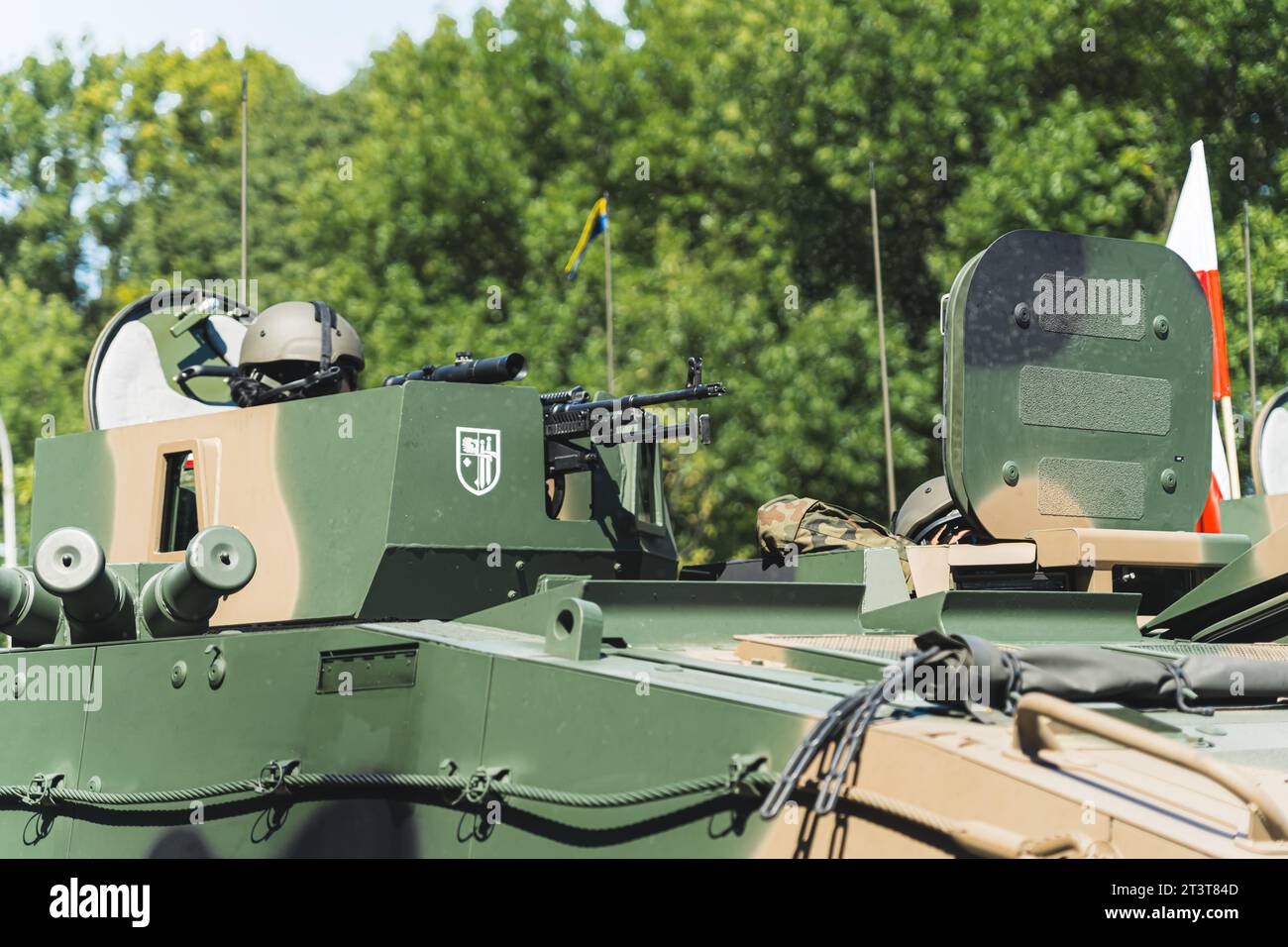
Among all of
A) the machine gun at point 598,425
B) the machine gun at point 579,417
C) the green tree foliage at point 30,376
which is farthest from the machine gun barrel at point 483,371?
the green tree foliage at point 30,376

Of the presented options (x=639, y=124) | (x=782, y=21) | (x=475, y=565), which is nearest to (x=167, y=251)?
(x=639, y=124)

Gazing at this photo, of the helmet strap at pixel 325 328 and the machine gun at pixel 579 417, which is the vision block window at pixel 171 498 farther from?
the machine gun at pixel 579 417

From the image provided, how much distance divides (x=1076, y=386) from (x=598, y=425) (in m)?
1.77

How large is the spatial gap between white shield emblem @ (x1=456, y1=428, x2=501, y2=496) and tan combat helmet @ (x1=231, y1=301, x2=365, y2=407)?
47.9 inches

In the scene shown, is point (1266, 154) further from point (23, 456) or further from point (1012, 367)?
point (23, 456)

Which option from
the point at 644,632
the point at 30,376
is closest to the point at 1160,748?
the point at 644,632

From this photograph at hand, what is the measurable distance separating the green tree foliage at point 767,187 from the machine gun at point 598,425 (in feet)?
32.6

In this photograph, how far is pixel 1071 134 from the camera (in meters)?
16.9

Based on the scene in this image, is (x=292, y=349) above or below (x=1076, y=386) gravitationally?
above

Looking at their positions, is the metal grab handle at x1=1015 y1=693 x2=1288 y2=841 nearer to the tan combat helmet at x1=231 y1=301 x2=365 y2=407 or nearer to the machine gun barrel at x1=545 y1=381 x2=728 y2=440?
the machine gun barrel at x1=545 y1=381 x2=728 y2=440

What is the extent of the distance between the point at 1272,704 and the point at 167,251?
28531 mm

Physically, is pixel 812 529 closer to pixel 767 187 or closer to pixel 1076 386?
pixel 1076 386

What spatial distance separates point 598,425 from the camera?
6211 millimetres

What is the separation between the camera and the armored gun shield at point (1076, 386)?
19.6ft
